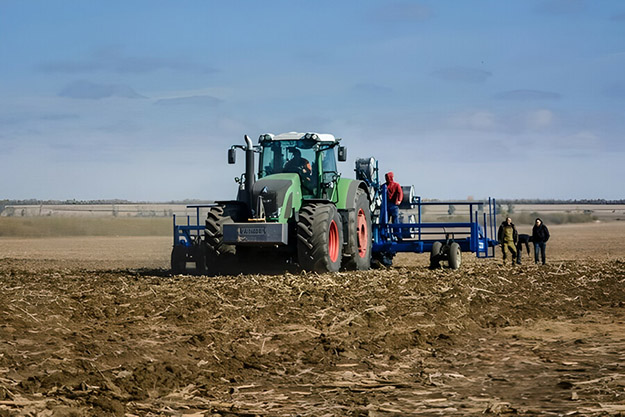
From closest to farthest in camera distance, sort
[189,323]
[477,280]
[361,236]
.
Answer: [189,323], [477,280], [361,236]

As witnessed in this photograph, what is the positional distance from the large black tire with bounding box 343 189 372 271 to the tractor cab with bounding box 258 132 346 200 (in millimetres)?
840

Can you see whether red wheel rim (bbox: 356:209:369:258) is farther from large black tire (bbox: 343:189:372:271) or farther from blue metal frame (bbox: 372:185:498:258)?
blue metal frame (bbox: 372:185:498:258)

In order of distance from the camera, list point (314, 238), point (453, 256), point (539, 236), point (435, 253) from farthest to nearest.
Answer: point (539, 236)
point (435, 253)
point (453, 256)
point (314, 238)

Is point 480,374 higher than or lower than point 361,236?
lower

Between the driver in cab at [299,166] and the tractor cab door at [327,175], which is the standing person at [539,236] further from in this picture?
the driver in cab at [299,166]

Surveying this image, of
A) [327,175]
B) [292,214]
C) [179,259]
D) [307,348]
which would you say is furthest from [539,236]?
[307,348]

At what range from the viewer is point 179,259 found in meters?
21.2

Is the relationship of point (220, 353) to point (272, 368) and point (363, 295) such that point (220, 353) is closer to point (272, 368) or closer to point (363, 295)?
point (272, 368)

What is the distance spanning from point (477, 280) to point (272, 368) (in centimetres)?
940

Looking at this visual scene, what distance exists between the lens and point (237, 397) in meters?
7.96

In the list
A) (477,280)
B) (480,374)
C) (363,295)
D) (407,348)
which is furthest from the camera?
(477,280)

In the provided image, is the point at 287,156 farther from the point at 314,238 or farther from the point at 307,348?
the point at 307,348

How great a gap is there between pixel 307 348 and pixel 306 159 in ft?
31.6

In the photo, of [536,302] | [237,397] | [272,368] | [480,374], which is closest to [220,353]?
[272,368]
